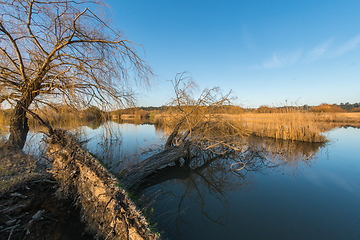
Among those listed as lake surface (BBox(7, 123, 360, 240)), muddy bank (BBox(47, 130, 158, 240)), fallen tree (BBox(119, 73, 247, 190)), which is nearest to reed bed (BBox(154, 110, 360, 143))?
fallen tree (BBox(119, 73, 247, 190))

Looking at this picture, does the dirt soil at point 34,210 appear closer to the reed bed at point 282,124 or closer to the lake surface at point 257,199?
the lake surface at point 257,199

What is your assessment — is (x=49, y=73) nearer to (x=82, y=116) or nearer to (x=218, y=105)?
(x=82, y=116)

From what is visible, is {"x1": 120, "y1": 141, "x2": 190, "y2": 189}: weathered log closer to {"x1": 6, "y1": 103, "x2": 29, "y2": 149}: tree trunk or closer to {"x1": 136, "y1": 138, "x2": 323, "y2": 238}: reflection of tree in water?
{"x1": 136, "y1": 138, "x2": 323, "y2": 238}: reflection of tree in water

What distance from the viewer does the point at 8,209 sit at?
2.11 meters

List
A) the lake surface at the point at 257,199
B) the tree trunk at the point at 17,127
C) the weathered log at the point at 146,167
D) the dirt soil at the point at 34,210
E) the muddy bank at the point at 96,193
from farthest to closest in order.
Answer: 1. the tree trunk at the point at 17,127
2. the weathered log at the point at 146,167
3. the lake surface at the point at 257,199
4. the dirt soil at the point at 34,210
5. the muddy bank at the point at 96,193

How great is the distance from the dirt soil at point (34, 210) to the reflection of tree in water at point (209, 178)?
156 centimetres

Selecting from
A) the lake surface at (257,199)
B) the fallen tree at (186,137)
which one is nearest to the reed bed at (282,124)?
the fallen tree at (186,137)

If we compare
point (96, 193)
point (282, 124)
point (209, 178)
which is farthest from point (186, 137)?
point (282, 124)

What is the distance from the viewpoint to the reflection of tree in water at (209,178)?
3051mm

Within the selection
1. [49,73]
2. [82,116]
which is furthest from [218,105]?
[49,73]

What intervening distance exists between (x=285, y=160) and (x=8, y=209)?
8.22m

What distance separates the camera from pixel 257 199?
3.45 metres

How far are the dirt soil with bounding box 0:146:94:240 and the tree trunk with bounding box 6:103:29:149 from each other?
1.19m

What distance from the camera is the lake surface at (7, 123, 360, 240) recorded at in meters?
2.54
